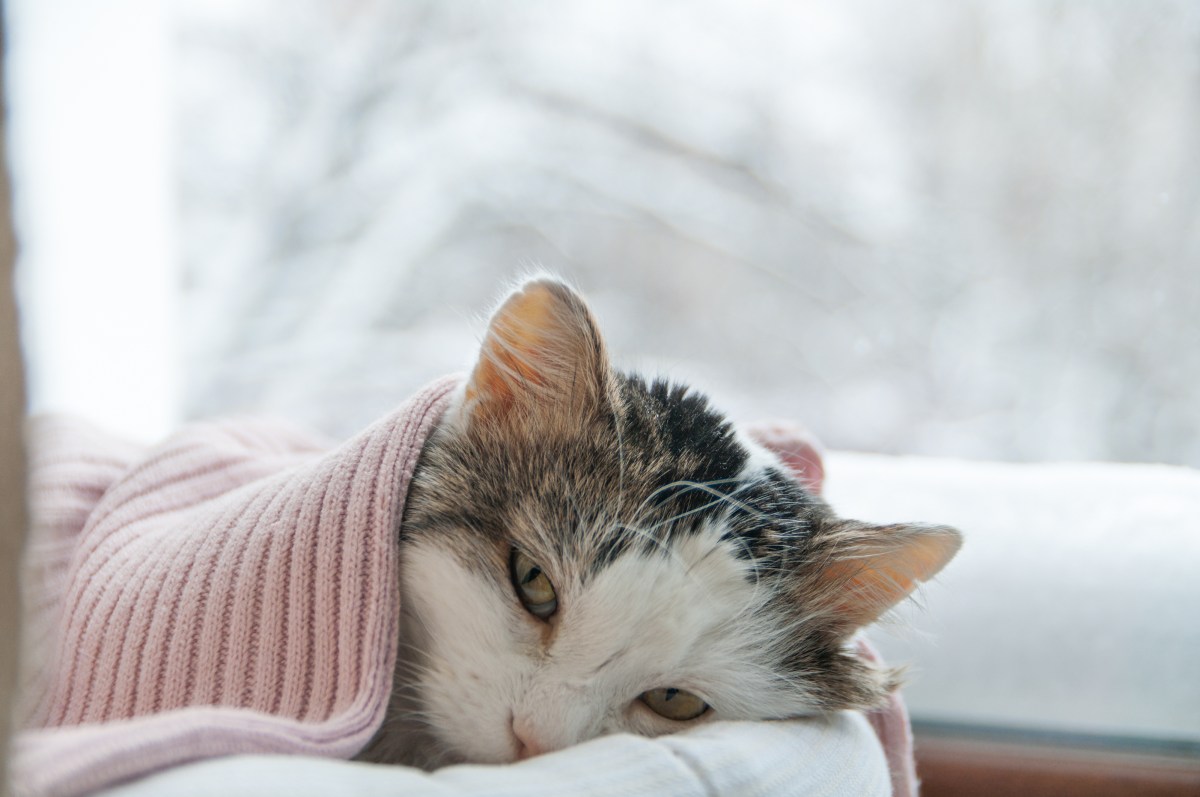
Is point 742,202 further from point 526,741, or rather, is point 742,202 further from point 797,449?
point 526,741

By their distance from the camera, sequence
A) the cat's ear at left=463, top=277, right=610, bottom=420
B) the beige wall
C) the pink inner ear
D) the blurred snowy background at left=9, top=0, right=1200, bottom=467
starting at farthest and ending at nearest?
the blurred snowy background at left=9, top=0, right=1200, bottom=467 < the pink inner ear < the cat's ear at left=463, top=277, right=610, bottom=420 < the beige wall

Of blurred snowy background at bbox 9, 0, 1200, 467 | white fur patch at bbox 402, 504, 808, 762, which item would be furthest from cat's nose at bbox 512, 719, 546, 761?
blurred snowy background at bbox 9, 0, 1200, 467

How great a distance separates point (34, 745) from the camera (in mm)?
500

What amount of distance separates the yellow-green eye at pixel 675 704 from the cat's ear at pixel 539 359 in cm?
27

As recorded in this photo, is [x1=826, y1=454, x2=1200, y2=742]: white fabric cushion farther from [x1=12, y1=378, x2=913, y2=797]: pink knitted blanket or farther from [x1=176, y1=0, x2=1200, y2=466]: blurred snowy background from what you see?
[x1=12, y1=378, x2=913, y2=797]: pink knitted blanket

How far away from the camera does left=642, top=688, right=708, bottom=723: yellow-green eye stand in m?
0.80

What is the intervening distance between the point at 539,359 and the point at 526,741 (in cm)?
35

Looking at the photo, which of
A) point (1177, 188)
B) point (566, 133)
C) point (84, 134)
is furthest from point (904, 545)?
point (84, 134)

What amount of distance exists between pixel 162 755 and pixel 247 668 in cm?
21

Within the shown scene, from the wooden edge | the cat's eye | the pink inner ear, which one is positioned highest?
the pink inner ear

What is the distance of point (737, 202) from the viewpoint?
1.75 metres

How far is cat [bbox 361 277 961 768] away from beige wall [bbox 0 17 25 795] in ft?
1.33

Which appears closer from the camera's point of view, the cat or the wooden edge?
the cat

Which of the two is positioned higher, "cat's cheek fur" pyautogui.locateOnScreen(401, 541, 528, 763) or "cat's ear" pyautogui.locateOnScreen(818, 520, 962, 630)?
"cat's ear" pyautogui.locateOnScreen(818, 520, 962, 630)
